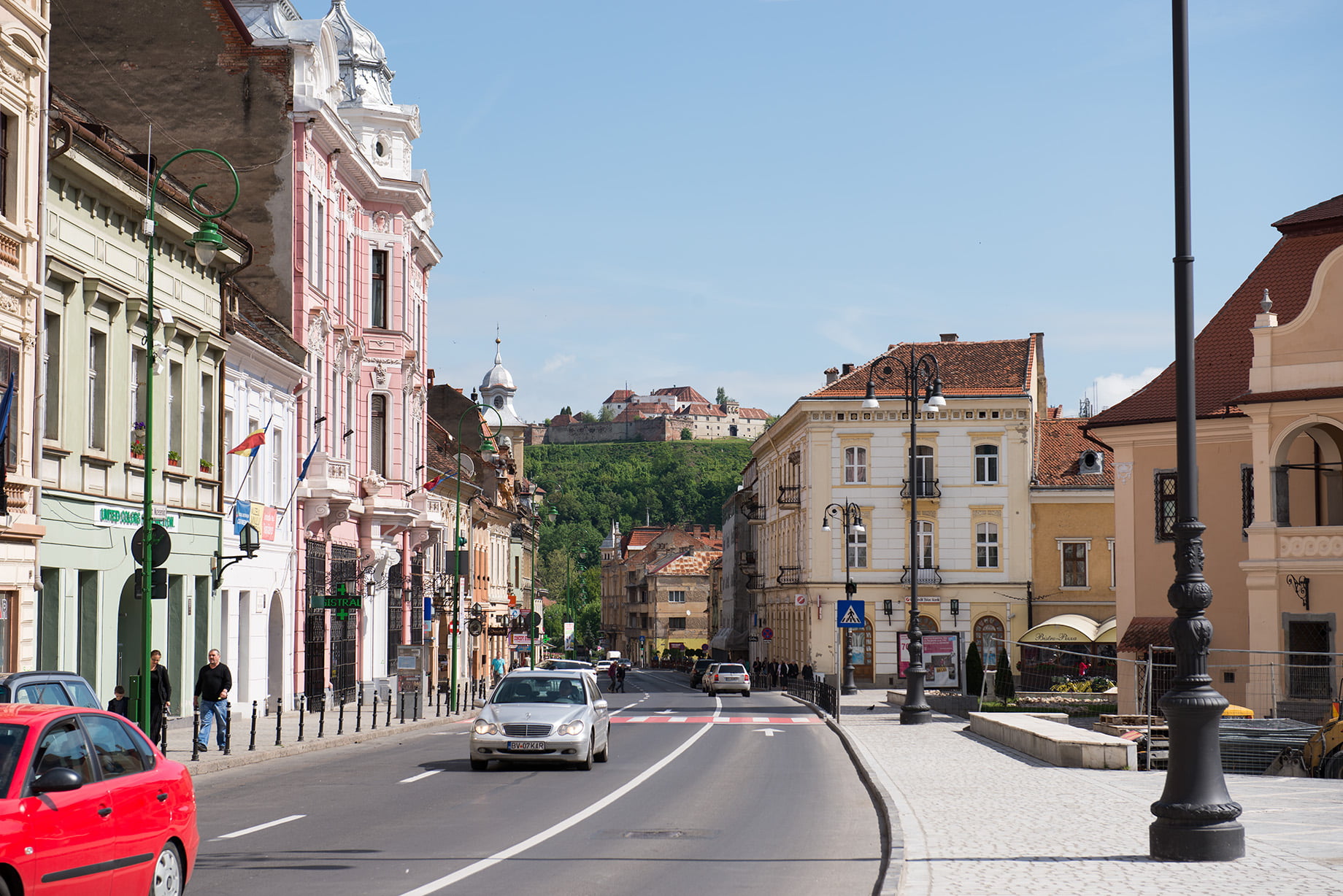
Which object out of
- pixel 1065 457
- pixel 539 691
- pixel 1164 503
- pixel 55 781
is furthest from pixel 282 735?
pixel 1065 457

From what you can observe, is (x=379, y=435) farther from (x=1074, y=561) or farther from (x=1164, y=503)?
(x=1074, y=561)

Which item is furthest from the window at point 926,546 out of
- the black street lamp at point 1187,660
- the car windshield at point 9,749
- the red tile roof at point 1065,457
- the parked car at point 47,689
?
the car windshield at point 9,749

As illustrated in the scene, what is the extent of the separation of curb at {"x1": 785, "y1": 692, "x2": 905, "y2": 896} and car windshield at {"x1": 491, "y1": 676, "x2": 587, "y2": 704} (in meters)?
4.45

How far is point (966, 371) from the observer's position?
235 ft

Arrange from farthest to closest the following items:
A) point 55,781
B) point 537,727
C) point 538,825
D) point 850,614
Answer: point 850,614
point 537,727
point 538,825
point 55,781

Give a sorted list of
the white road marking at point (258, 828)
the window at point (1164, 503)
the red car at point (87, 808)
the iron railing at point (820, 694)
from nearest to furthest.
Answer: the red car at point (87, 808) < the white road marking at point (258, 828) < the window at point (1164, 503) < the iron railing at point (820, 694)

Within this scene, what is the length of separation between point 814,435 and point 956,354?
26.4 ft

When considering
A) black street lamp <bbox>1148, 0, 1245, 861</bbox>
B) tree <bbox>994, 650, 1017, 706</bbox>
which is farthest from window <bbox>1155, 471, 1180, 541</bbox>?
black street lamp <bbox>1148, 0, 1245, 861</bbox>

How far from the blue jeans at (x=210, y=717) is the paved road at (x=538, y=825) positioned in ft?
3.17

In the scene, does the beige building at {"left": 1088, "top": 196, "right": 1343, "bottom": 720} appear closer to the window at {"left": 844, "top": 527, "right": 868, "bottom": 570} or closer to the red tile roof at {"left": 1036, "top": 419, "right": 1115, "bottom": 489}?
the window at {"left": 844, "top": 527, "right": 868, "bottom": 570}

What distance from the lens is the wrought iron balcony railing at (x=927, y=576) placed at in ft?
227

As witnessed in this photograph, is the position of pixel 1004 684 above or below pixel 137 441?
below

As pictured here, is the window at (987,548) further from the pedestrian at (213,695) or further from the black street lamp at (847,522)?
the pedestrian at (213,695)

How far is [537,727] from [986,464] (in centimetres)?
5022
